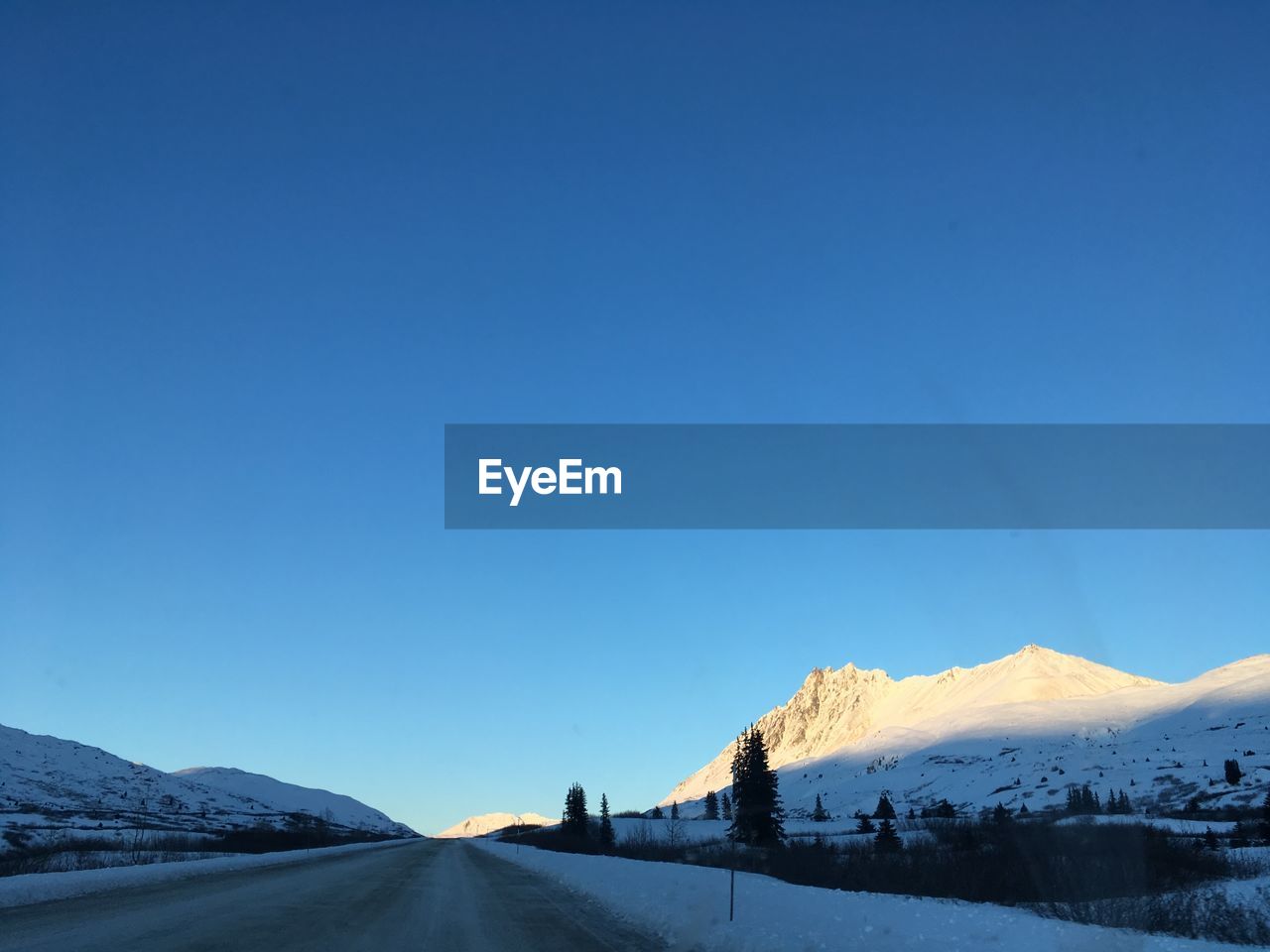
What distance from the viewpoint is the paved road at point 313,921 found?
46.0 ft

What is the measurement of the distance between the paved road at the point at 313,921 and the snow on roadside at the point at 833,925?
3.66 feet

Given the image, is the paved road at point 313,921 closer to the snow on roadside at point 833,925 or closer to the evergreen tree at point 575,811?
the snow on roadside at point 833,925

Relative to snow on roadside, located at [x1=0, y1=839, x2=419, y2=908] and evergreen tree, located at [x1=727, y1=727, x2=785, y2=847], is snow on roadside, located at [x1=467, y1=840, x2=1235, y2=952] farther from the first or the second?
evergreen tree, located at [x1=727, y1=727, x2=785, y2=847]

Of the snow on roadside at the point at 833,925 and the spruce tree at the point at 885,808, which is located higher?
the snow on roadside at the point at 833,925

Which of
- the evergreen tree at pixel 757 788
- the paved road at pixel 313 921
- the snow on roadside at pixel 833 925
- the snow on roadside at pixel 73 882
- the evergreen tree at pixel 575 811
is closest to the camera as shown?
the snow on roadside at pixel 833 925

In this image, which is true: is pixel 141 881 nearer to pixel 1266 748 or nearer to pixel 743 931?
pixel 743 931

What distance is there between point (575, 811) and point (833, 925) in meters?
123

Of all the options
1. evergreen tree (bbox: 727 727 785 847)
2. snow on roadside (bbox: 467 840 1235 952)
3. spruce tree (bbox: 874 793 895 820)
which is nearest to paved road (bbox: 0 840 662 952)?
snow on roadside (bbox: 467 840 1235 952)

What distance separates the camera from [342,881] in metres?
30.8

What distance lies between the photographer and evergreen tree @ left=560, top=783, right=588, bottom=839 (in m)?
126

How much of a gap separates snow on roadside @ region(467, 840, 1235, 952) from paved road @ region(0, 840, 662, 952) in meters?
1.12

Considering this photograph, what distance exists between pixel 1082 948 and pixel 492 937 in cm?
943

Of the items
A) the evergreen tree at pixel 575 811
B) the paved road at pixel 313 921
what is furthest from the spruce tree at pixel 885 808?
the paved road at pixel 313 921

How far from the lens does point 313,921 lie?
689 inches
